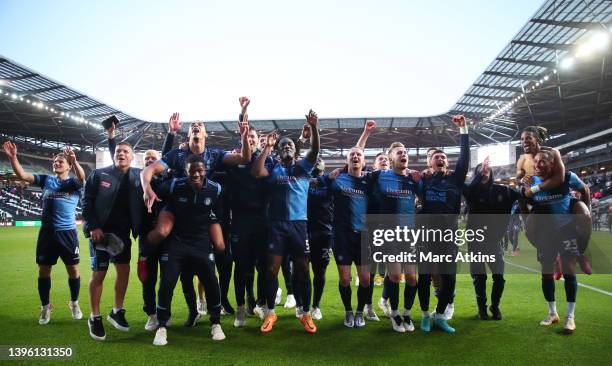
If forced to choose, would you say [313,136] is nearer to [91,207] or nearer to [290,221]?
[290,221]

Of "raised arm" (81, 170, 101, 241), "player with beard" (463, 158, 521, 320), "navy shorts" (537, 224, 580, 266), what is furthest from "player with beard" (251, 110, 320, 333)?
"navy shorts" (537, 224, 580, 266)

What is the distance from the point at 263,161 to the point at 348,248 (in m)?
1.53

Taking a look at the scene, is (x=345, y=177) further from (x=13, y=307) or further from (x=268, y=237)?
(x=13, y=307)

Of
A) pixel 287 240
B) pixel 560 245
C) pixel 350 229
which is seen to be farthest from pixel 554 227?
pixel 287 240

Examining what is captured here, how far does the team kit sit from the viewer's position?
474 centimetres

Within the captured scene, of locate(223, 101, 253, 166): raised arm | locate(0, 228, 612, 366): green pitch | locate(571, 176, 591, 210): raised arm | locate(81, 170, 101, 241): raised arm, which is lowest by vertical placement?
locate(0, 228, 612, 366): green pitch

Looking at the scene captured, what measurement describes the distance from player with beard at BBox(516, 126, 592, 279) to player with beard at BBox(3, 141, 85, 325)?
6016 millimetres

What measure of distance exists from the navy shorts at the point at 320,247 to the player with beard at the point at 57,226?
10.5ft

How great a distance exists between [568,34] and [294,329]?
88.2 ft

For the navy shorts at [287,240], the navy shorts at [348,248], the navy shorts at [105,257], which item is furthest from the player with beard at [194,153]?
the navy shorts at [348,248]

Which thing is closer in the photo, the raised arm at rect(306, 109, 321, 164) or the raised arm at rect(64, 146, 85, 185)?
the raised arm at rect(306, 109, 321, 164)

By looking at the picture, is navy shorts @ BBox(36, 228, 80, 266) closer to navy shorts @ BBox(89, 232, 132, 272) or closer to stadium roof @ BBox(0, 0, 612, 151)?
navy shorts @ BBox(89, 232, 132, 272)

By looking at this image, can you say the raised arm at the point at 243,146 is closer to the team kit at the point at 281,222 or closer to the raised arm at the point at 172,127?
the team kit at the point at 281,222

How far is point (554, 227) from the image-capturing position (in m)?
5.12
